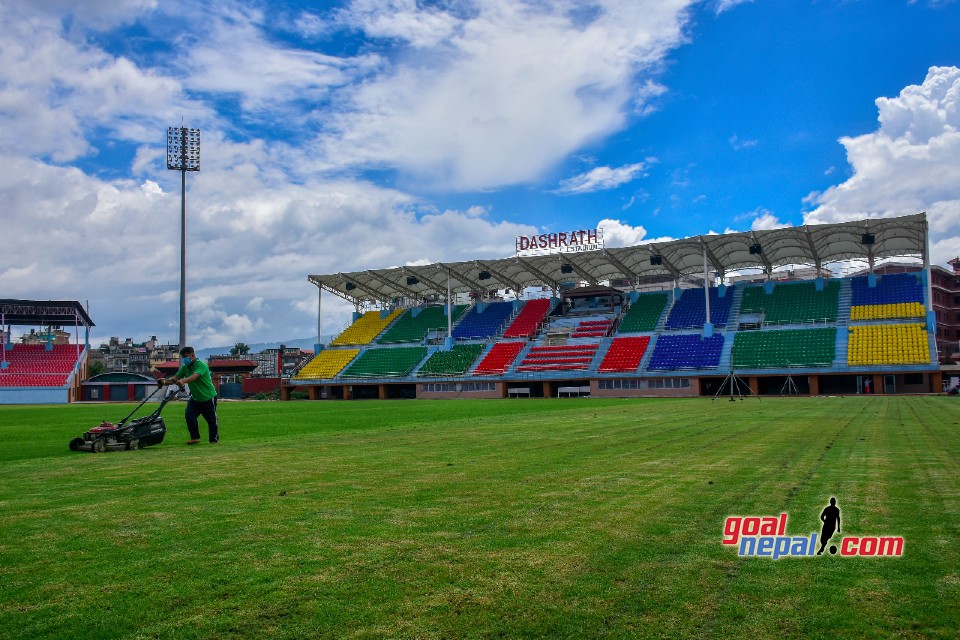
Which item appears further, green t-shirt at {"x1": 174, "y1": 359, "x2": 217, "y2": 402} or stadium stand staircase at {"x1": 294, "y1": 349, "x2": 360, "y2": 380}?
stadium stand staircase at {"x1": 294, "y1": 349, "x2": 360, "y2": 380}

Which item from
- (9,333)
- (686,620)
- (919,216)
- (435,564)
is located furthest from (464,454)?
(9,333)

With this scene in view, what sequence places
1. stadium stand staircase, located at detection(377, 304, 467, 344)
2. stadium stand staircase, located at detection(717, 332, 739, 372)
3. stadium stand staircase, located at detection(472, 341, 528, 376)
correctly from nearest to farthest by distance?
stadium stand staircase, located at detection(717, 332, 739, 372)
stadium stand staircase, located at detection(472, 341, 528, 376)
stadium stand staircase, located at detection(377, 304, 467, 344)

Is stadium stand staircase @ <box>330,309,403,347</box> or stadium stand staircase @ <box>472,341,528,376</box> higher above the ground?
stadium stand staircase @ <box>330,309,403,347</box>

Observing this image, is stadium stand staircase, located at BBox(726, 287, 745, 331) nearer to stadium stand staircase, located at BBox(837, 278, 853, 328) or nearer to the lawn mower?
stadium stand staircase, located at BBox(837, 278, 853, 328)

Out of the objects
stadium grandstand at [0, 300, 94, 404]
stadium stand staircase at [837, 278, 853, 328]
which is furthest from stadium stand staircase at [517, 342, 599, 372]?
stadium grandstand at [0, 300, 94, 404]

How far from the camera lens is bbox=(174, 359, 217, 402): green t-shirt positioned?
15336mm

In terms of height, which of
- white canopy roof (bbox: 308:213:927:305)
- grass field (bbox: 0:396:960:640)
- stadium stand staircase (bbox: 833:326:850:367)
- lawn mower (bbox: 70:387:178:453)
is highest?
white canopy roof (bbox: 308:213:927:305)

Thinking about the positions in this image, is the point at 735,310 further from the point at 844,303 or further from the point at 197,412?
the point at 197,412

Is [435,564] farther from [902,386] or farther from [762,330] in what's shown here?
[762,330]

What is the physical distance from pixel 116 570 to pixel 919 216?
60248 millimetres

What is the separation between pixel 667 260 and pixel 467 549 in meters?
62.6

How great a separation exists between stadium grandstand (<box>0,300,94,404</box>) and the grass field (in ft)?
212

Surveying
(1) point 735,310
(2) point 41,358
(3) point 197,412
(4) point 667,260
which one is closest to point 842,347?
(1) point 735,310

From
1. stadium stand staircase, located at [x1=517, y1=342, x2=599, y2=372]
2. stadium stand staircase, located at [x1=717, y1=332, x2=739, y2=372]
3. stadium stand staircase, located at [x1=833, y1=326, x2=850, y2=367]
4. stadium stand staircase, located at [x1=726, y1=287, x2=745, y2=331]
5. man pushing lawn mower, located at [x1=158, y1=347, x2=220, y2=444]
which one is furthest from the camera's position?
stadium stand staircase, located at [x1=517, y1=342, x2=599, y2=372]
